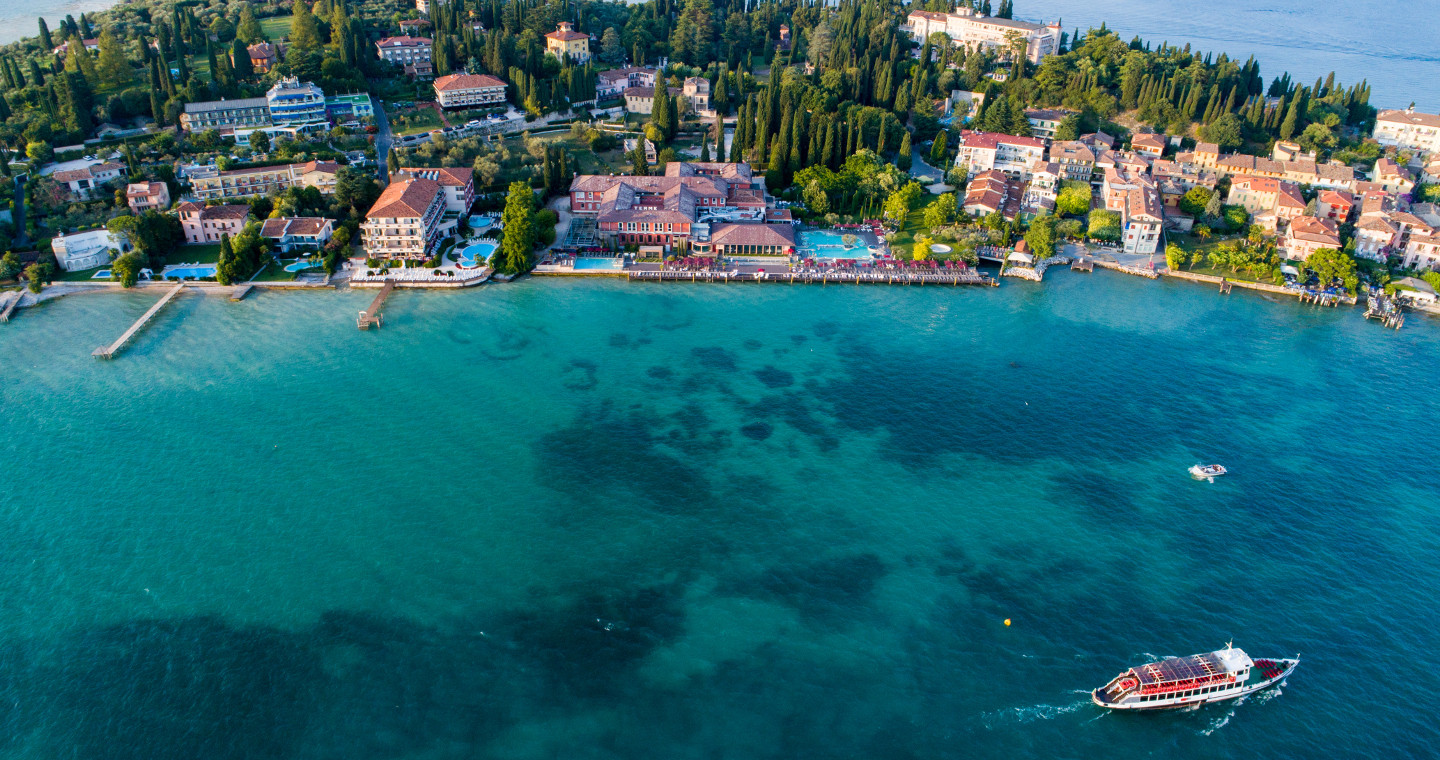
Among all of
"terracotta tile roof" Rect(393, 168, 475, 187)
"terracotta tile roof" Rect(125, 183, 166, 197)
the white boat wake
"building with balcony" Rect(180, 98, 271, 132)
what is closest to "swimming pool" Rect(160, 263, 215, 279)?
"terracotta tile roof" Rect(125, 183, 166, 197)

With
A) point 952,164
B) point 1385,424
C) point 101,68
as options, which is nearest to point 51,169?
point 101,68

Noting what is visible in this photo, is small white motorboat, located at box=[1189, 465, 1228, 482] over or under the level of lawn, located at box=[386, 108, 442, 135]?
under

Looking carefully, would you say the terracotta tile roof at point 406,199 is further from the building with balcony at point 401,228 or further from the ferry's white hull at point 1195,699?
the ferry's white hull at point 1195,699

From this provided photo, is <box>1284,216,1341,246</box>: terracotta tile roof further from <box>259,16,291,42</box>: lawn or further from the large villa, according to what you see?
<box>259,16,291,42</box>: lawn

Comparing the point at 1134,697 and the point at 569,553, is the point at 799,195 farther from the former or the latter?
the point at 1134,697

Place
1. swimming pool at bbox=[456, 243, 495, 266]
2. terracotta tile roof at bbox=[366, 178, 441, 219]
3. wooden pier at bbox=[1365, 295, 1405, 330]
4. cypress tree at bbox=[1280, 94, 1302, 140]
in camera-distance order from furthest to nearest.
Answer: cypress tree at bbox=[1280, 94, 1302, 140] → swimming pool at bbox=[456, 243, 495, 266] → terracotta tile roof at bbox=[366, 178, 441, 219] → wooden pier at bbox=[1365, 295, 1405, 330]

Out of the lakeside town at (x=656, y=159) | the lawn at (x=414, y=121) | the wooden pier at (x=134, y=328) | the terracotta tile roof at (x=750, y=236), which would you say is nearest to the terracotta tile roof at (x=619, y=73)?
the lakeside town at (x=656, y=159)
